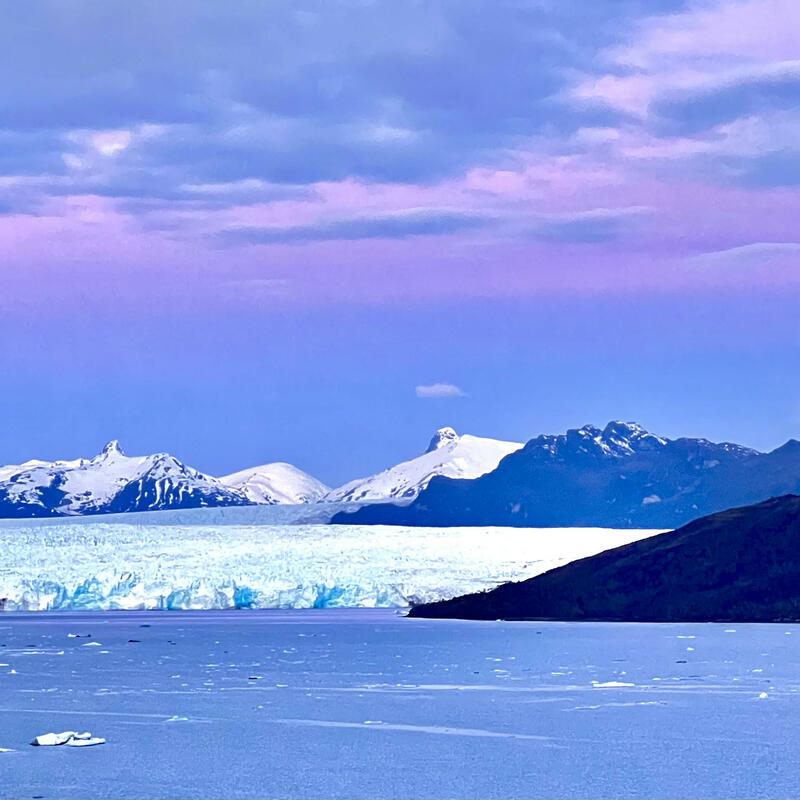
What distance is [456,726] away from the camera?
71.4 feet

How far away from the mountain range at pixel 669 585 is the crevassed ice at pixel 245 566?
4.19 feet

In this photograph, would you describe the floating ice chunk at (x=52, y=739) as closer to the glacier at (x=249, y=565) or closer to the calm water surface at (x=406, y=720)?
the calm water surface at (x=406, y=720)

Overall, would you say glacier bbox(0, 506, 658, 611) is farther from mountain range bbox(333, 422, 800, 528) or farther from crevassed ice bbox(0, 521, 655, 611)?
mountain range bbox(333, 422, 800, 528)

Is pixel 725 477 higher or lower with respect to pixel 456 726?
higher

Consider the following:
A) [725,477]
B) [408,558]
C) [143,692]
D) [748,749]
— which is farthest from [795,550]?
[725,477]

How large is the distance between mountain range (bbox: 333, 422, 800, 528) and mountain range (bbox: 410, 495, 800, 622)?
86.4m

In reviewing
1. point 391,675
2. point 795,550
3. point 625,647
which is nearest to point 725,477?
point 795,550

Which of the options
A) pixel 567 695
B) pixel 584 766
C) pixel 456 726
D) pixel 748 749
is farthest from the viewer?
pixel 567 695

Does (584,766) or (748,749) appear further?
(748,749)

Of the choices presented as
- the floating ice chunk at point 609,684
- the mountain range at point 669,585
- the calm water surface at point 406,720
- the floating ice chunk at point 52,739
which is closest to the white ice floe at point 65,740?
the floating ice chunk at point 52,739

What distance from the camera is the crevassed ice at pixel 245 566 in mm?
57594

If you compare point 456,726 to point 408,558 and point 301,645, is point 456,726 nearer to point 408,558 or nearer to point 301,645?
point 301,645

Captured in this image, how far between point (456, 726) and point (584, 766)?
160 inches

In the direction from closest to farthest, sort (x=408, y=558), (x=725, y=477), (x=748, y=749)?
(x=748, y=749) < (x=408, y=558) < (x=725, y=477)
